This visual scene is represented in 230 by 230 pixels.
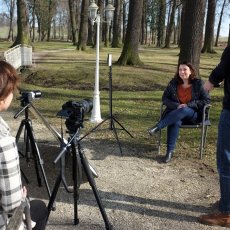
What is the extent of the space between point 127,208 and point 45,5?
58034 mm

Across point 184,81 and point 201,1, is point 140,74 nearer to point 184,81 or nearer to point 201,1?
point 201,1

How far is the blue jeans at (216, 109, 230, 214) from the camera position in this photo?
400cm

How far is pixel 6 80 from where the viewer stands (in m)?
2.18

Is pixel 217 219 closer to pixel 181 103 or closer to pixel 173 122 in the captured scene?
pixel 173 122

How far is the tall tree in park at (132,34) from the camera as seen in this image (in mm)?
17641

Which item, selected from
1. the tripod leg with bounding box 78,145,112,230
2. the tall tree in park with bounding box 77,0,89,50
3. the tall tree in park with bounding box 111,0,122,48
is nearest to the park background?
the tripod leg with bounding box 78,145,112,230

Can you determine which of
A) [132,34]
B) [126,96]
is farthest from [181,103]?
[132,34]

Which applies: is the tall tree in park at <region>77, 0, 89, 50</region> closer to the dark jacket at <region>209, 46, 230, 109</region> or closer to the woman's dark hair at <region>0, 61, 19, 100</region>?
the dark jacket at <region>209, 46, 230, 109</region>

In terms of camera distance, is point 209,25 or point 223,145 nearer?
point 223,145

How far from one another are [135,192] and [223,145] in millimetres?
1410

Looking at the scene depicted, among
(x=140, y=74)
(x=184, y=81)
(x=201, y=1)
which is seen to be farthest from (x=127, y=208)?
(x=140, y=74)

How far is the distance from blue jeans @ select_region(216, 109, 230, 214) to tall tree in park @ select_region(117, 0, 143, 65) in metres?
14.2

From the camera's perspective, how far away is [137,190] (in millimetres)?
5082

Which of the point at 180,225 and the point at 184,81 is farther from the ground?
the point at 184,81
